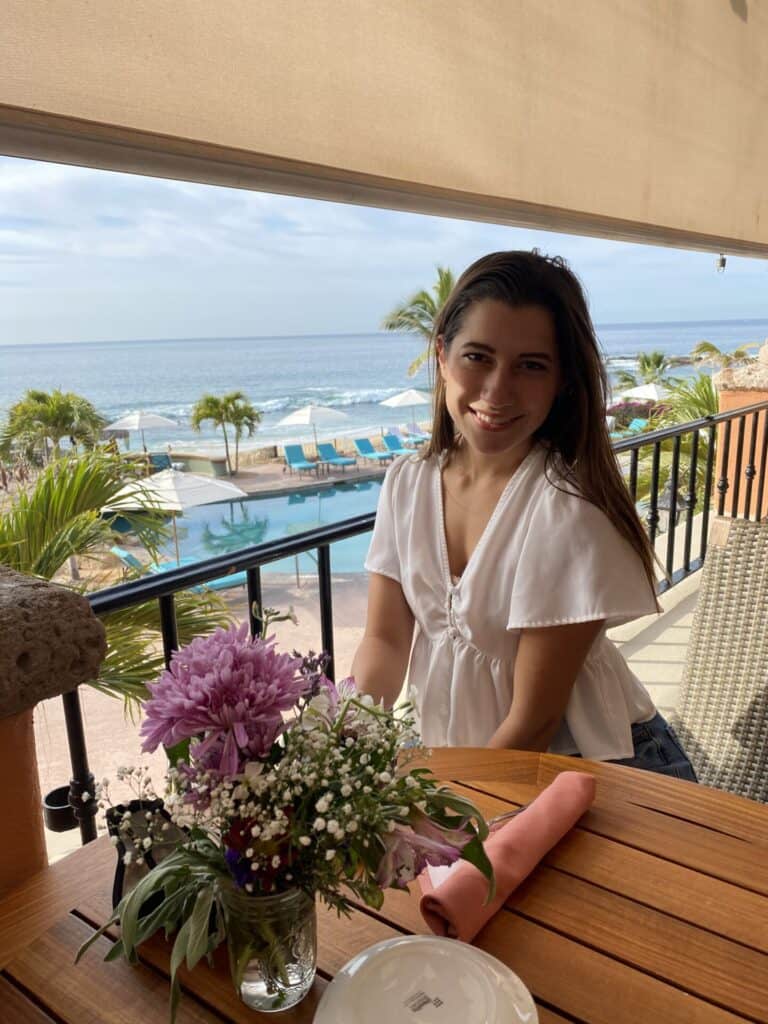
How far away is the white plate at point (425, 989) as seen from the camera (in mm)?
662

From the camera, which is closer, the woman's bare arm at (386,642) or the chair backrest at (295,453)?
the woman's bare arm at (386,642)

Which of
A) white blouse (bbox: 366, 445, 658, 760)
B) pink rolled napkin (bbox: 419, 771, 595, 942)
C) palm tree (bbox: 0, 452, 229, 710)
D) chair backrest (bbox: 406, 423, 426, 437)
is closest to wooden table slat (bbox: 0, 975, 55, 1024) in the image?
pink rolled napkin (bbox: 419, 771, 595, 942)

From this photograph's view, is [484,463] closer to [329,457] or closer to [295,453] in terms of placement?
[295,453]

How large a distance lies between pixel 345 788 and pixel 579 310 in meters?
1.08

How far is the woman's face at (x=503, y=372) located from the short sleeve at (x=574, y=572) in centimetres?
16

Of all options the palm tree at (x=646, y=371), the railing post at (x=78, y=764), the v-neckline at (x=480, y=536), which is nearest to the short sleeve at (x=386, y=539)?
the v-neckline at (x=480, y=536)

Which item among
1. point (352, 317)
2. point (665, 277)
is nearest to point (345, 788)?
point (665, 277)

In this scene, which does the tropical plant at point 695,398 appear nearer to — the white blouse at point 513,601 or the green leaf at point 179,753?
the white blouse at point 513,601

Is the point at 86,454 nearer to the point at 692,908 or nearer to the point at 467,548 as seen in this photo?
the point at 467,548

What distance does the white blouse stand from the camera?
1.37m

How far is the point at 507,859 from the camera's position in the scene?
36.5 inches

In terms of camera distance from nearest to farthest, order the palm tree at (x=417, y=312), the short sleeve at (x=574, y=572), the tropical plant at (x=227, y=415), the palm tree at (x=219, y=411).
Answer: the short sleeve at (x=574, y=572) < the palm tree at (x=417, y=312) < the palm tree at (x=219, y=411) < the tropical plant at (x=227, y=415)

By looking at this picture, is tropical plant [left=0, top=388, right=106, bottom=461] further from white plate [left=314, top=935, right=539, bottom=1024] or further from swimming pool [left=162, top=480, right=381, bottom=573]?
white plate [left=314, top=935, right=539, bottom=1024]

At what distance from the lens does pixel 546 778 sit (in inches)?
45.1
